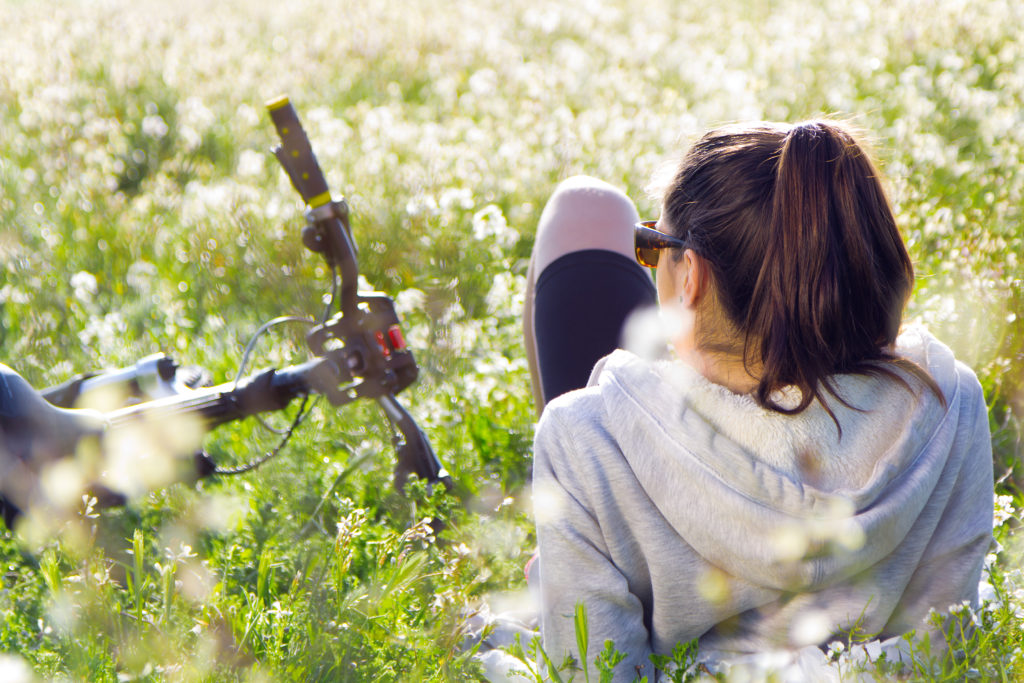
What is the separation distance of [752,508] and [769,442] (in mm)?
104

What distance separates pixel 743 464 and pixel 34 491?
174 centimetres

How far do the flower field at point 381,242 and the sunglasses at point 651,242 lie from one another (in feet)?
0.67

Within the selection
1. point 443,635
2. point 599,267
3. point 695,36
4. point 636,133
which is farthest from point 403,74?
point 443,635

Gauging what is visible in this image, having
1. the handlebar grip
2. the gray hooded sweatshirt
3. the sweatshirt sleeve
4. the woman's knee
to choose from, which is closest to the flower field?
the gray hooded sweatshirt

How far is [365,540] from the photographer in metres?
2.63

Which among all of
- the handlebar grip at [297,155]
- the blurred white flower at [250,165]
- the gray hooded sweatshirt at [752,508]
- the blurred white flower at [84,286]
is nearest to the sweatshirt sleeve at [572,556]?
the gray hooded sweatshirt at [752,508]

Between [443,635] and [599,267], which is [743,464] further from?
[599,267]

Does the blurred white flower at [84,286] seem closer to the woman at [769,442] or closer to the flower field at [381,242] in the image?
the flower field at [381,242]

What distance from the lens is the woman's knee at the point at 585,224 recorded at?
2467 millimetres

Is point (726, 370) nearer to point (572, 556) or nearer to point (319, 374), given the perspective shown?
point (572, 556)

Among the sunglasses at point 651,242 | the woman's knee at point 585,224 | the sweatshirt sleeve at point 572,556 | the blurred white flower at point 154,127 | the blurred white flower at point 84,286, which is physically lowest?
the sweatshirt sleeve at point 572,556

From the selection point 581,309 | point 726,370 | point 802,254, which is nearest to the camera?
point 802,254

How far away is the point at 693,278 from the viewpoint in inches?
58.9

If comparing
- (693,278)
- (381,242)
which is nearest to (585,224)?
(693,278)
